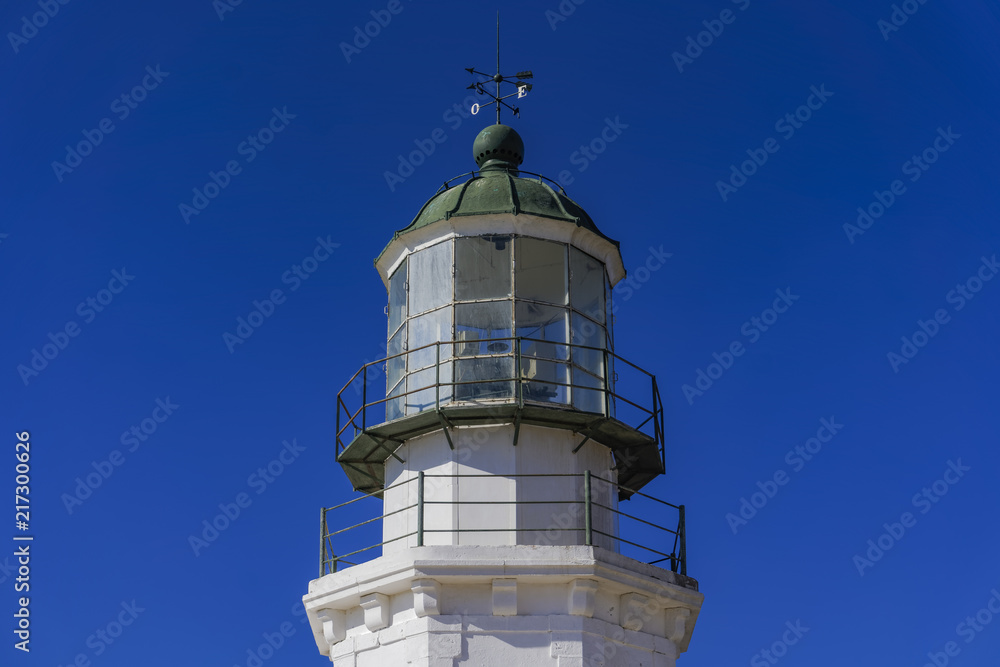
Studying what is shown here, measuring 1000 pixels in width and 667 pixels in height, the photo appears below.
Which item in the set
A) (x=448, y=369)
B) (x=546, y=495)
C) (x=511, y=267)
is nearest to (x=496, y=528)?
(x=546, y=495)

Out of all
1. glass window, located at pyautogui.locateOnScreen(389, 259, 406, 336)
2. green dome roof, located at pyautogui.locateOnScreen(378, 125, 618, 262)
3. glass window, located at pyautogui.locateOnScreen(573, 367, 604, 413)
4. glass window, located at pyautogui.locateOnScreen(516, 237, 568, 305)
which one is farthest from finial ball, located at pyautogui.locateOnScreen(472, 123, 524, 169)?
glass window, located at pyautogui.locateOnScreen(573, 367, 604, 413)

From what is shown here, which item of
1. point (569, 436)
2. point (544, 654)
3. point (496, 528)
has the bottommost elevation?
point (544, 654)

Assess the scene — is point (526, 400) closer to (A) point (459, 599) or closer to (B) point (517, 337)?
(B) point (517, 337)

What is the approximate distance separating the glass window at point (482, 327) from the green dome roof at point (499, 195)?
132cm

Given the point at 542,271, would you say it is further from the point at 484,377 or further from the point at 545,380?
the point at 484,377

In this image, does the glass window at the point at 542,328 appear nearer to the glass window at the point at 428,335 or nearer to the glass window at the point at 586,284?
the glass window at the point at 586,284

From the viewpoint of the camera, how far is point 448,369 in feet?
59.4

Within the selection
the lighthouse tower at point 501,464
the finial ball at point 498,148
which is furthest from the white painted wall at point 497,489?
the finial ball at point 498,148

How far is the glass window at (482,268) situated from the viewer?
18.5m

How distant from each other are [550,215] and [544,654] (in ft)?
19.9

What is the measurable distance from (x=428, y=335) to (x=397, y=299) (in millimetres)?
1081

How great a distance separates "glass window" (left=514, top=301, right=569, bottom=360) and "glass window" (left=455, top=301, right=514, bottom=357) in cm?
20

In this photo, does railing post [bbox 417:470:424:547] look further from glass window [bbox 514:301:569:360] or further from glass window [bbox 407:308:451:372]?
glass window [bbox 514:301:569:360]

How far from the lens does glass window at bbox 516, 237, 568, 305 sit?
61.8 feet
